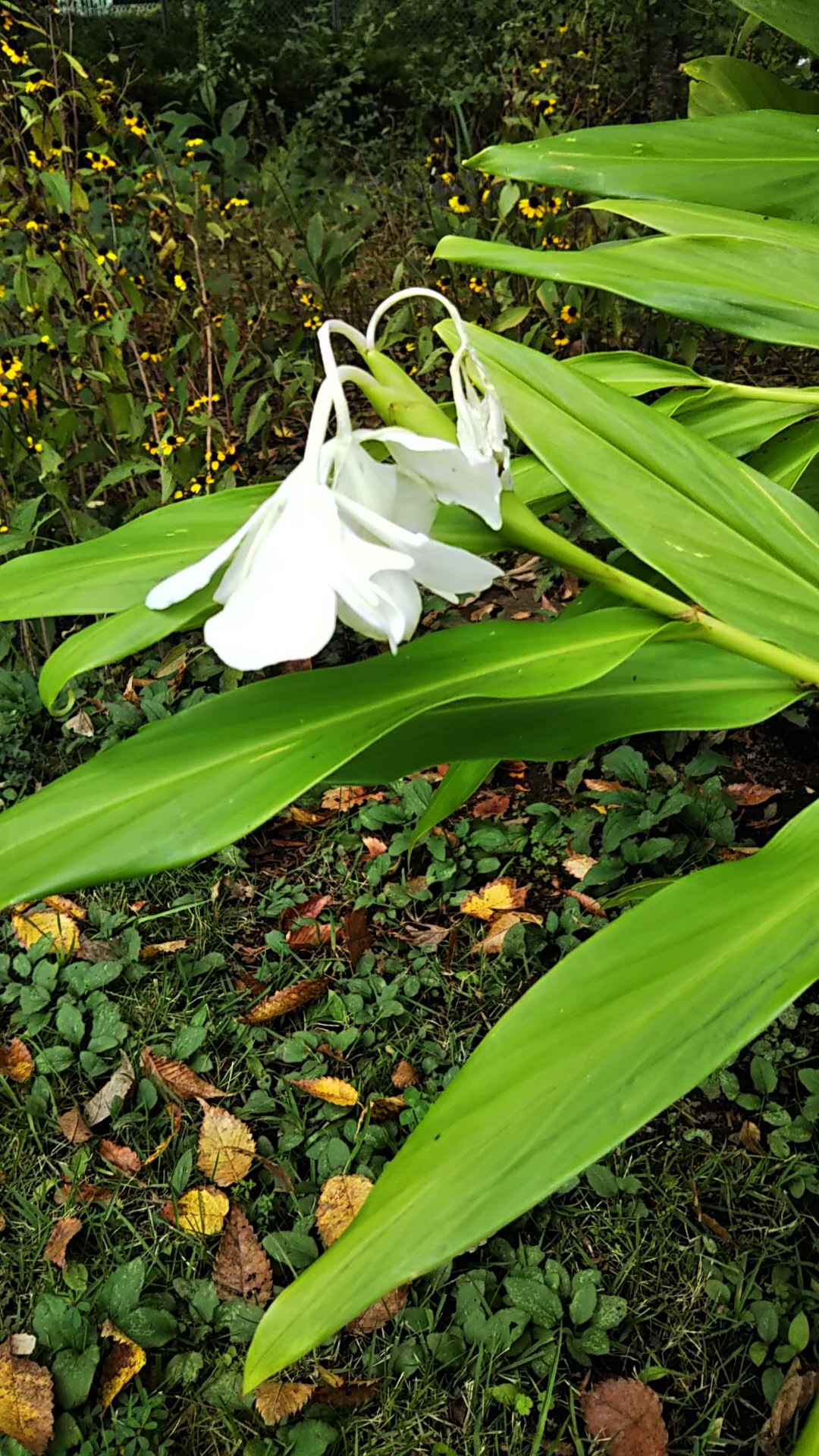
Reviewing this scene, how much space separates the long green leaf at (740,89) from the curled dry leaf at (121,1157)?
6.24ft

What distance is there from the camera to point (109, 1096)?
62.1 inches

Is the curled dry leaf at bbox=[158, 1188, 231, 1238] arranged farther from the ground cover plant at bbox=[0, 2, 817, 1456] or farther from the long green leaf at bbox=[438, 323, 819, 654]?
the long green leaf at bbox=[438, 323, 819, 654]

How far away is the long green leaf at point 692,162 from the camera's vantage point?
3.98 feet

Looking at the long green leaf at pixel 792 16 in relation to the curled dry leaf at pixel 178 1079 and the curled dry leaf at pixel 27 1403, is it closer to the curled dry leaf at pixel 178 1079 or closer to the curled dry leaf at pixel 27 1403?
the curled dry leaf at pixel 178 1079

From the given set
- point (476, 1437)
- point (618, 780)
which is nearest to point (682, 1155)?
point (476, 1437)

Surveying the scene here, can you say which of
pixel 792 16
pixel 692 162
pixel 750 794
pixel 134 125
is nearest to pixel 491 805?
pixel 750 794

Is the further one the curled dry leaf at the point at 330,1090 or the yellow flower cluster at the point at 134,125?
the yellow flower cluster at the point at 134,125

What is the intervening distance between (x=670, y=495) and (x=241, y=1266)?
1079mm

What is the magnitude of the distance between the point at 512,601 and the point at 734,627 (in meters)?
1.67

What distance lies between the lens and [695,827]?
1.87 meters

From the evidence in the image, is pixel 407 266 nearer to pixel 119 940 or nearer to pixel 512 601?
pixel 512 601

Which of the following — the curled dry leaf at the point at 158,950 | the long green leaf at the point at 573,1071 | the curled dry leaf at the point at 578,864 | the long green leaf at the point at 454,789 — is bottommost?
the curled dry leaf at the point at 578,864

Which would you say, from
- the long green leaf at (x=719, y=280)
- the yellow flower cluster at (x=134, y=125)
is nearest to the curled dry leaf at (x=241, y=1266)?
the long green leaf at (x=719, y=280)

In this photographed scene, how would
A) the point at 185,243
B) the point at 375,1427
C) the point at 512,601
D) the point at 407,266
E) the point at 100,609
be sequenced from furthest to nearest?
the point at 407,266 → the point at 185,243 → the point at 512,601 → the point at 375,1427 → the point at 100,609
